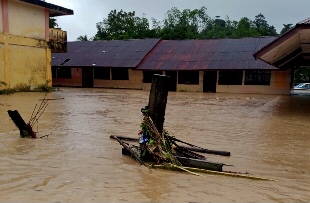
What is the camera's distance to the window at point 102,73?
30.5m

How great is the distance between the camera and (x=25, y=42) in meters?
20.9

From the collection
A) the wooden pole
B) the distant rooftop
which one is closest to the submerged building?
the distant rooftop

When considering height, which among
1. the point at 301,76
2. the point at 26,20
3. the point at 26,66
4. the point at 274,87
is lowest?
the point at 274,87

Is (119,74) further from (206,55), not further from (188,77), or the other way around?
(206,55)

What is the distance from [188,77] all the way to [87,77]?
1002 centimetres

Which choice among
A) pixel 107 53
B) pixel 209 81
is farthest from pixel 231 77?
pixel 107 53

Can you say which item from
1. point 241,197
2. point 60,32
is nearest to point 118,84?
point 60,32

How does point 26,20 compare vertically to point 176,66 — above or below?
above

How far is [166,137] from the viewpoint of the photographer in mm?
5762

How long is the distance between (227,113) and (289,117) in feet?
7.29

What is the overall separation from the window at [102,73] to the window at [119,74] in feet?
2.14

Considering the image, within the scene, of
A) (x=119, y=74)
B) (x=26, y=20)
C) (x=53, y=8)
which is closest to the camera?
(x=26, y=20)

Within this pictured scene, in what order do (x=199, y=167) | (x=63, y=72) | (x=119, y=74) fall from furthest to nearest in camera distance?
(x=63, y=72), (x=119, y=74), (x=199, y=167)

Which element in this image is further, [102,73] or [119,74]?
[102,73]
